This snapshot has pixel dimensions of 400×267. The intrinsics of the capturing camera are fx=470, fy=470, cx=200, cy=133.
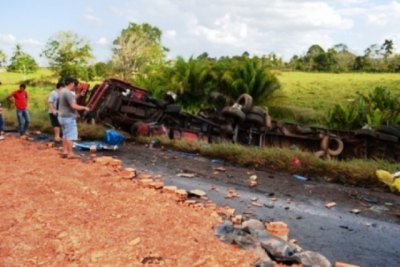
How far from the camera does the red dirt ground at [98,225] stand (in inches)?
165

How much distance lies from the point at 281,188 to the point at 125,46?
47.6m

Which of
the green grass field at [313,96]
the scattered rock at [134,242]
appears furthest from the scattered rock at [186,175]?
the green grass field at [313,96]

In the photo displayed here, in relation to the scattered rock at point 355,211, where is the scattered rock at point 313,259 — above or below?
above

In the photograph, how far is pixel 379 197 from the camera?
24.1 feet

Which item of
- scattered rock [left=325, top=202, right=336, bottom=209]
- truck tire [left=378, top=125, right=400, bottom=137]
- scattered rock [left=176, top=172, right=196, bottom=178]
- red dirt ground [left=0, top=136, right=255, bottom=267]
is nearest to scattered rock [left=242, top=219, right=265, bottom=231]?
red dirt ground [left=0, top=136, right=255, bottom=267]

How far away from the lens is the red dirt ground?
4.20m

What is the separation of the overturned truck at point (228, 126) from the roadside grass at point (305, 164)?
1.04 metres

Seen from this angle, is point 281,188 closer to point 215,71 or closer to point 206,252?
point 206,252

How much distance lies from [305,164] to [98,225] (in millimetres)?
4976

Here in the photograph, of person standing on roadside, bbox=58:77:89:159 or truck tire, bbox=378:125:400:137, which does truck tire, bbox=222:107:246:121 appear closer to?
truck tire, bbox=378:125:400:137

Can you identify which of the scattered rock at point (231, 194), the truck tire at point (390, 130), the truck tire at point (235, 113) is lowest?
the scattered rock at point (231, 194)

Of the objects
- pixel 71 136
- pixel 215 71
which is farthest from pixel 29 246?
pixel 215 71

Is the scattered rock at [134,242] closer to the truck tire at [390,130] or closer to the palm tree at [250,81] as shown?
the truck tire at [390,130]

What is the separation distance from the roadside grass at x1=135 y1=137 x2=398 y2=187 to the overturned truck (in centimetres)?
104
